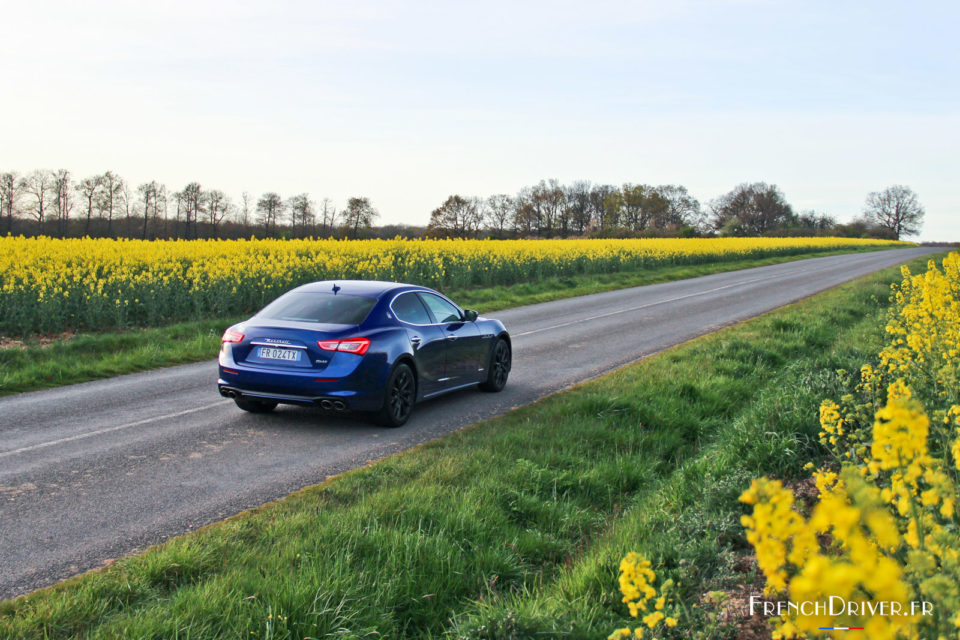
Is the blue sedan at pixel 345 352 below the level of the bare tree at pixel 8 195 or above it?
below

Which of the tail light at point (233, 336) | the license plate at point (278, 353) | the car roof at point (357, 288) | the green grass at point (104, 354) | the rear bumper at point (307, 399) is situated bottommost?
the green grass at point (104, 354)

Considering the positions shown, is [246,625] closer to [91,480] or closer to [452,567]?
[452,567]

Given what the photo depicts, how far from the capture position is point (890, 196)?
424 ft

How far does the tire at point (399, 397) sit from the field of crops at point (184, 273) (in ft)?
28.7

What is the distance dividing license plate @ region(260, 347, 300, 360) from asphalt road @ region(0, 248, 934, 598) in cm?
76

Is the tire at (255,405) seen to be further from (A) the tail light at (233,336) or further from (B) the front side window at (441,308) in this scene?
(B) the front side window at (441,308)

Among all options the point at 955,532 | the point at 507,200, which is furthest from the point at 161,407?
the point at 507,200

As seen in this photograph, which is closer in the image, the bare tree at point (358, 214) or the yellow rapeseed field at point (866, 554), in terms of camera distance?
the yellow rapeseed field at point (866, 554)

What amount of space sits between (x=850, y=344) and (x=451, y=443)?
7408 millimetres

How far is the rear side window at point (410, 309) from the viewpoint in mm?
8203

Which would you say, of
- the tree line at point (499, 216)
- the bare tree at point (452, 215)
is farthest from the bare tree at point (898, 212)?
the bare tree at point (452, 215)

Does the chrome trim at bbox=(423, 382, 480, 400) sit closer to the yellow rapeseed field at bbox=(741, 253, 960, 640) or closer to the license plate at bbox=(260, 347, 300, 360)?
the license plate at bbox=(260, 347, 300, 360)

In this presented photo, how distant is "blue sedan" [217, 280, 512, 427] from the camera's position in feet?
23.8

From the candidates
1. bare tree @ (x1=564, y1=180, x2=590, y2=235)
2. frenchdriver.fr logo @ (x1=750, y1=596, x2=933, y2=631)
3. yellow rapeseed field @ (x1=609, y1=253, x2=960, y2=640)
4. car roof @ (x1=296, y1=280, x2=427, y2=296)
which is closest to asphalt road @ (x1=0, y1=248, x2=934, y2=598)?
car roof @ (x1=296, y1=280, x2=427, y2=296)
